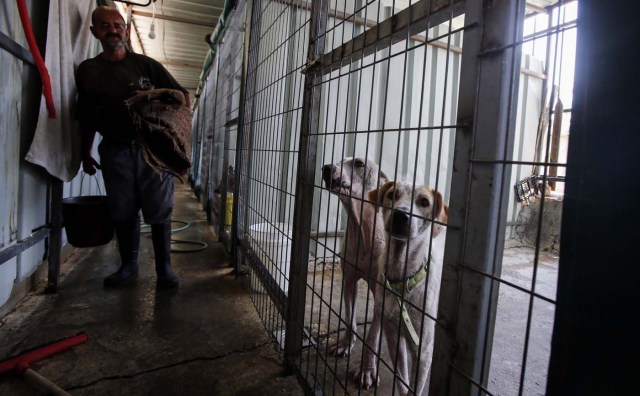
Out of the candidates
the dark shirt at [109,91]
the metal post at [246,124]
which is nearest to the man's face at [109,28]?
the dark shirt at [109,91]

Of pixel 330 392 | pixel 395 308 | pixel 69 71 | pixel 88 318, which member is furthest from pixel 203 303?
pixel 69 71

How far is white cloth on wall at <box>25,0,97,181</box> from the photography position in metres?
2.17

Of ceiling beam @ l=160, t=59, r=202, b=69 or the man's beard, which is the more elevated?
ceiling beam @ l=160, t=59, r=202, b=69

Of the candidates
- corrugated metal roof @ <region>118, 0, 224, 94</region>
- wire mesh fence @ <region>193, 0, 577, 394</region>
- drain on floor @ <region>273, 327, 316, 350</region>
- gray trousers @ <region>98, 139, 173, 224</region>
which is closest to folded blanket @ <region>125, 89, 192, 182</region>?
gray trousers @ <region>98, 139, 173, 224</region>

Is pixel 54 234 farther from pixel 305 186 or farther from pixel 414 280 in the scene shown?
pixel 414 280

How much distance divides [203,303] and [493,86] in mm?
2296

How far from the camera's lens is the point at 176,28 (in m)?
6.67

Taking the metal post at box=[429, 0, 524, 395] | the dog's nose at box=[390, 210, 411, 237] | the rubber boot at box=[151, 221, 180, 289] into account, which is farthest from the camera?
the rubber boot at box=[151, 221, 180, 289]

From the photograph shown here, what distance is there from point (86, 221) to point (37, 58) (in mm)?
1079

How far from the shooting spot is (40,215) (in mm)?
2396

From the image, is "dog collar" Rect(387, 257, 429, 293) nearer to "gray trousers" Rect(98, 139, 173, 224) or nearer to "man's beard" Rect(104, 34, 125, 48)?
"gray trousers" Rect(98, 139, 173, 224)

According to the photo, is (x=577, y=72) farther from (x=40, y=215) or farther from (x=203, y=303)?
(x=40, y=215)

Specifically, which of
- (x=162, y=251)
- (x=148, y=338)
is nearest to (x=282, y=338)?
(x=148, y=338)

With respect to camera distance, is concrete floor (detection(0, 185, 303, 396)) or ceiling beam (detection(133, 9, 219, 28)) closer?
concrete floor (detection(0, 185, 303, 396))
